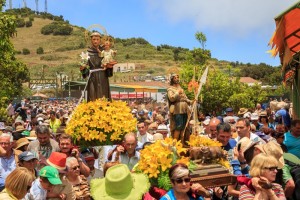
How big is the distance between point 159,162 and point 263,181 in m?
1.27

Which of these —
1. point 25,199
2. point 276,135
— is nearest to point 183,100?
point 276,135

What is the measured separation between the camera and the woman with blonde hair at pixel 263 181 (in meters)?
4.07

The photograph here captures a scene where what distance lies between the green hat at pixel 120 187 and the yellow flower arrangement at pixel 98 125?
233cm

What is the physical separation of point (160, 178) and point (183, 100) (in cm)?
252

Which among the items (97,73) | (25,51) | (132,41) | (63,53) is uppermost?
(132,41)

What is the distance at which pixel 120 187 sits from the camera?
450 centimetres

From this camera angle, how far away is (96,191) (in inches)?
183

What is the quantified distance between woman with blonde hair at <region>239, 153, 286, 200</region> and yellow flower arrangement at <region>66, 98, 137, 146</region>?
3128 mm

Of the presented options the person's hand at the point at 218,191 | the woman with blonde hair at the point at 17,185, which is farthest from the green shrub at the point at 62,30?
the woman with blonde hair at the point at 17,185

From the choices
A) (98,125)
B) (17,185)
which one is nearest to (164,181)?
(17,185)

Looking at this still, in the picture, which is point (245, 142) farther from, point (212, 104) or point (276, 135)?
point (212, 104)

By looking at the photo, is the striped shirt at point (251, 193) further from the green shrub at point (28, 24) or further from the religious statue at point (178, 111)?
the green shrub at point (28, 24)

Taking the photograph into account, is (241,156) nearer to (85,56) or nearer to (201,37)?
(85,56)

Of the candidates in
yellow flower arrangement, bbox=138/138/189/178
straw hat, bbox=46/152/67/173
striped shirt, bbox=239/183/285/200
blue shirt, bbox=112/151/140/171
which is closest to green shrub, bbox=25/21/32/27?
blue shirt, bbox=112/151/140/171
